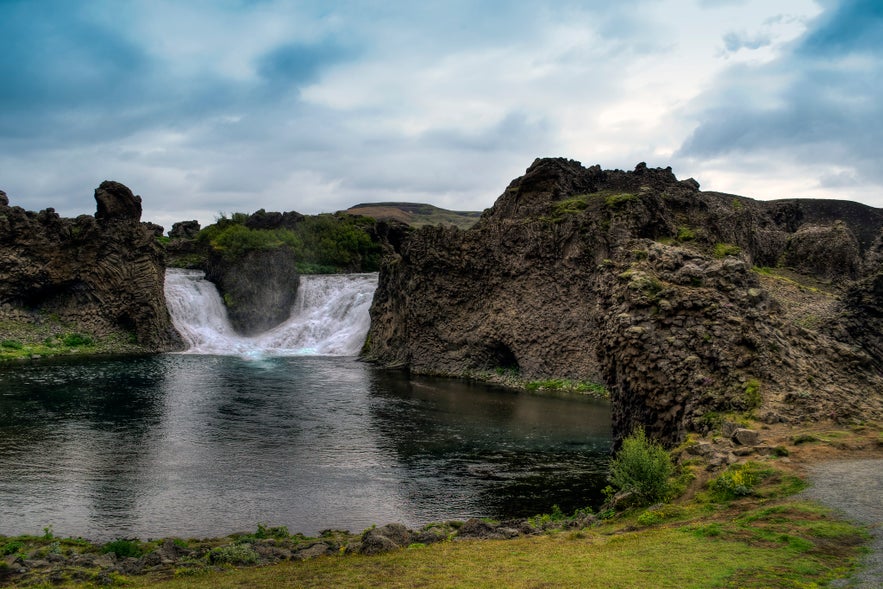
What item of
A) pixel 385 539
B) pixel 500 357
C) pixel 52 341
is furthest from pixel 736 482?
pixel 52 341

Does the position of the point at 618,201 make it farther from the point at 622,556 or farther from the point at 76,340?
the point at 76,340

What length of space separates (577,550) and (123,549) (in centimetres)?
1079

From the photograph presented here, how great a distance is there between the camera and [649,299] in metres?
23.8

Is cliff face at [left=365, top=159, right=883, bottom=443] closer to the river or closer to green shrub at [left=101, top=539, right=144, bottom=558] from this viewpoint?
the river

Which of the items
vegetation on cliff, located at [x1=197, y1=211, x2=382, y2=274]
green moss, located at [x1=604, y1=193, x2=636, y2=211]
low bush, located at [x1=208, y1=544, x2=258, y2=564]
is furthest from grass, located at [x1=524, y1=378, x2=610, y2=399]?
vegetation on cliff, located at [x1=197, y1=211, x2=382, y2=274]

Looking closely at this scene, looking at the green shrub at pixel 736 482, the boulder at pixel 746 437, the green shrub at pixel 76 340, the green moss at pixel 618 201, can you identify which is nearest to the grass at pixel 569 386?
the green moss at pixel 618 201

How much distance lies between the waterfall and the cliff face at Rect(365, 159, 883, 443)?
6575mm

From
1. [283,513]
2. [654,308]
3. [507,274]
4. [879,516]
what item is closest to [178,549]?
[283,513]

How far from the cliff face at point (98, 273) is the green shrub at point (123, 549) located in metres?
56.7

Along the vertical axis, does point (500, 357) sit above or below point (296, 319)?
below

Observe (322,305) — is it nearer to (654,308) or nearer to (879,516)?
(654,308)

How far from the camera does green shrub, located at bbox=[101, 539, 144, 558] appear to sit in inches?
635

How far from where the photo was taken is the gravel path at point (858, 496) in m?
10.1

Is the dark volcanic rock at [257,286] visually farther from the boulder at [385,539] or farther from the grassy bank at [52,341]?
the boulder at [385,539]
